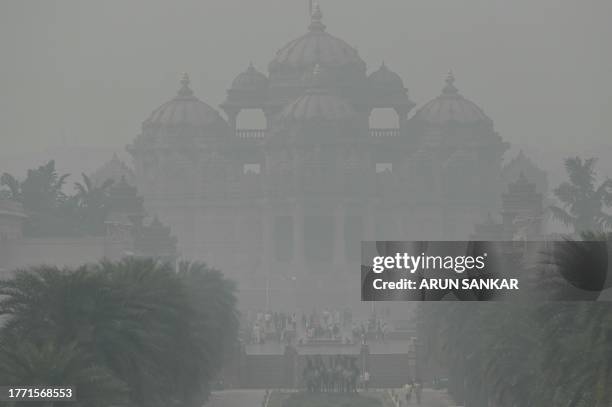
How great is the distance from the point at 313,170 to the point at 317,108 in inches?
186

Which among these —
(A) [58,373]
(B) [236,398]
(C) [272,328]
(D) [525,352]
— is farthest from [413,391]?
(C) [272,328]

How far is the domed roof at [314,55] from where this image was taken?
625 ft

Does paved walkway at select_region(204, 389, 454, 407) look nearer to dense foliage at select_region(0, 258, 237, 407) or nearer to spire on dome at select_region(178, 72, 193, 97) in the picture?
dense foliage at select_region(0, 258, 237, 407)

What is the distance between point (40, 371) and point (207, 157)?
436 feet

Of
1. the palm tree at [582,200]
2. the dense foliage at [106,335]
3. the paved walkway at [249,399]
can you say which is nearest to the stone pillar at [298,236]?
the palm tree at [582,200]

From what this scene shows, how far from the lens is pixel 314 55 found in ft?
625

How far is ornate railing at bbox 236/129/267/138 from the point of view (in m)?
192

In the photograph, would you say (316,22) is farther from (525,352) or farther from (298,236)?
(525,352)

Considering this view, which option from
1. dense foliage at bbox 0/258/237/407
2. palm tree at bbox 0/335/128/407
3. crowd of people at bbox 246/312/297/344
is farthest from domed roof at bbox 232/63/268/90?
palm tree at bbox 0/335/128/407

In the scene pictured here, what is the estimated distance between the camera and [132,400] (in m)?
58.1

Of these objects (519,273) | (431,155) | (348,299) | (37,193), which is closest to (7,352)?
(519,273)

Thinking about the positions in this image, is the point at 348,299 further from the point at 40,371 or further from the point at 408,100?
the point at 40,371

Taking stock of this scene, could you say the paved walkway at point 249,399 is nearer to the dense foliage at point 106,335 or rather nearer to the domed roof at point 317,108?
the dense foliage at point 106,335

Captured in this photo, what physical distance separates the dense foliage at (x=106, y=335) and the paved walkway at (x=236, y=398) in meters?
11.7
